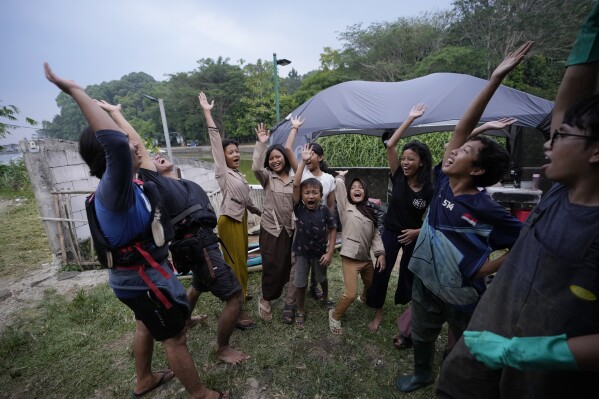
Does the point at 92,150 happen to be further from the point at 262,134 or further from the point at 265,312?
the point at 265,312

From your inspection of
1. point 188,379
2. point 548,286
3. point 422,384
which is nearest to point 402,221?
point 422,384

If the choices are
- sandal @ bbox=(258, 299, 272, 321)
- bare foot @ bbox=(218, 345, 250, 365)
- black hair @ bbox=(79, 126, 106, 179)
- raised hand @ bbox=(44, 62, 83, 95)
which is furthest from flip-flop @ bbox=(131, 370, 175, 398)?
raised hand @ bbox=(44, 62, 83, 95)

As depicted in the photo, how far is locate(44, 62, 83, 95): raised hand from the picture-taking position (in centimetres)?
118

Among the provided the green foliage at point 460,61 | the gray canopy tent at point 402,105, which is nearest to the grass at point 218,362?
the gray canopy tent at point 402,105

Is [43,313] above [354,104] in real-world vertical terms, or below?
below

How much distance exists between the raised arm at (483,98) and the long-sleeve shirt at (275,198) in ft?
5.05

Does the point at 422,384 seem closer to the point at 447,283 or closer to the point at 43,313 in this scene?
the point at 447,283

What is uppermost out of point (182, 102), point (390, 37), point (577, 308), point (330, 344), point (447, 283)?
point (390, 37)

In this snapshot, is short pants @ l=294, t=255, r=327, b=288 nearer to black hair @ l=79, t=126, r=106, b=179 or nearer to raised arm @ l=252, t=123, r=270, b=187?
raised arm @ l=252, t=123, r=270, b=187

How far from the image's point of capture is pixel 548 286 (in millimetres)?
930

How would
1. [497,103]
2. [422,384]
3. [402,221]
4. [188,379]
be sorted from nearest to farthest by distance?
[188,379] < [422,384] < [402,221] < [497,103]

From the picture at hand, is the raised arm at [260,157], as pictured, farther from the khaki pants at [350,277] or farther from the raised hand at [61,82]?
the raised hand at [61,82]

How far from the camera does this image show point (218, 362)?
2.43 meters

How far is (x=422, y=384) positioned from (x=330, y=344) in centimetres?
82
